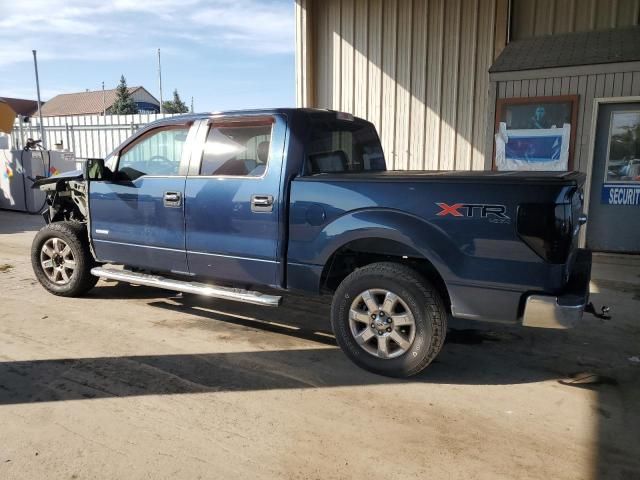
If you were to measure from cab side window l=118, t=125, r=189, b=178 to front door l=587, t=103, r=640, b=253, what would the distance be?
20.7 ft

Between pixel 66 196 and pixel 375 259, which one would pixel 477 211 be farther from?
pixel 66 196

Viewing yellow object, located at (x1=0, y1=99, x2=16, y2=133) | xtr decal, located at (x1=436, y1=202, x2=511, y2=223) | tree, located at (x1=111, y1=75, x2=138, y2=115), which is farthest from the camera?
tree, located at (x1=111, y1=75, x2=138, y2=115)

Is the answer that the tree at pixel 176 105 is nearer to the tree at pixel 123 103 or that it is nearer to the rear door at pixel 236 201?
the tree at pixel 123 103

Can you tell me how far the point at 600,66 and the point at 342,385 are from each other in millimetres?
6501

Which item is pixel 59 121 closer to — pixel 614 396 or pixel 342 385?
pixel 342 385

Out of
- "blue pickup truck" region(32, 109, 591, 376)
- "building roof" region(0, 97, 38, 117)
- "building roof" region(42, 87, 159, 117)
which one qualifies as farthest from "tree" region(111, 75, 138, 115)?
"blue pickup truck" region(32, 109, 591, 376)

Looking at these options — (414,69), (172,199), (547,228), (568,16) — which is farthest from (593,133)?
(172,199)

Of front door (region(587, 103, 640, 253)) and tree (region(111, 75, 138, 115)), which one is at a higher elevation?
tree (region(111, 75, 138, 115))

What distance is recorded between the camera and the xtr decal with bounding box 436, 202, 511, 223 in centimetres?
339

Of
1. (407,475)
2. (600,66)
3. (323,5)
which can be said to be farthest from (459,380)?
(323,5)

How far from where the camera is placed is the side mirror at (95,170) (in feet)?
17.0

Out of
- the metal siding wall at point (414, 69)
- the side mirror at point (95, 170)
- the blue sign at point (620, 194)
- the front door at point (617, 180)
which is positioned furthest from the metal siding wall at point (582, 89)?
the side mirror at point (95, 170)

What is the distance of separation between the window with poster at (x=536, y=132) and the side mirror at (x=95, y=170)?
6.07m

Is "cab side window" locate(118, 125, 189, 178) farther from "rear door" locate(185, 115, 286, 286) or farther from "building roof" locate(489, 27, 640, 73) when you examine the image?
"building roof" locate(489, 27, 640, 73)
